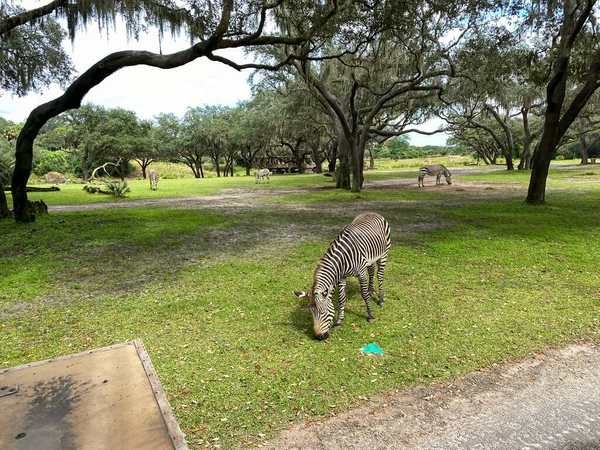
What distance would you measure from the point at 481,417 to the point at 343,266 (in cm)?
210

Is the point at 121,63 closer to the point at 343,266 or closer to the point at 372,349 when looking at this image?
the point at 343,266

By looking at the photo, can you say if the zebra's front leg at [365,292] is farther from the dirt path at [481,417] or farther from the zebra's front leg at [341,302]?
the dirt path at [481,417]

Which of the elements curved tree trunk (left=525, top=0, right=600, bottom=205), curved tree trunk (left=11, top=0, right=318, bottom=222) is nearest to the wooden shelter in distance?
curved tree trunk (left=11, top=0, right=318, bottom=222)

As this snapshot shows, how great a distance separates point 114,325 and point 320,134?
38.7m

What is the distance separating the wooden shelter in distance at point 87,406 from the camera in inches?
83.7

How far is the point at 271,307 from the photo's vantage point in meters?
5.45

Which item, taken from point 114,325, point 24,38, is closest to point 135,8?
point 24,38

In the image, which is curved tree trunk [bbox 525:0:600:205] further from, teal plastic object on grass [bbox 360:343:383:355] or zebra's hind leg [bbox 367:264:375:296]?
teal plastic object on grass [bbox 360:343:383:355]

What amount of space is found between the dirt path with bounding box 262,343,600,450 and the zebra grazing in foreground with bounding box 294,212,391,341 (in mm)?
1175

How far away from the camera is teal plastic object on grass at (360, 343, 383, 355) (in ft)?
13.6

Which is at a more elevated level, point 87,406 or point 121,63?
point 121,63

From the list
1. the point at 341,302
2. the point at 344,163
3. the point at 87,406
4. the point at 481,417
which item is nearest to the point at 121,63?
the point at 341,302

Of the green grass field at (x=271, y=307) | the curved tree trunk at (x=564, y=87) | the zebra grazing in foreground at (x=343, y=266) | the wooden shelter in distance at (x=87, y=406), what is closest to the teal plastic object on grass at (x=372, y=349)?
the green grass field at (x=271, y=307)

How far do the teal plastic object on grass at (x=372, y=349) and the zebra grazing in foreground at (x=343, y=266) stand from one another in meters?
0.47
